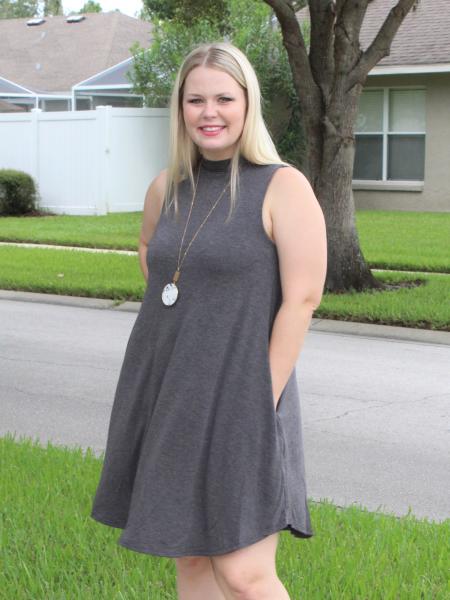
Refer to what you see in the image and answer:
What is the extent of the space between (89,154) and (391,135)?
20.9 ft

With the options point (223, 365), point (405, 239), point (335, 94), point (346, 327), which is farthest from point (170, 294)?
point (405, 239)

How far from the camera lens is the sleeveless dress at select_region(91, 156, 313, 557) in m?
2.99

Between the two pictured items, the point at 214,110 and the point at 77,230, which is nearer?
the point at 214,110

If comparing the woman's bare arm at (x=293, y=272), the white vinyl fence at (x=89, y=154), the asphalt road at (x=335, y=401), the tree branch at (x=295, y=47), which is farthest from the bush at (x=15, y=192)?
the woman's bare arm at (x=293, y=272)

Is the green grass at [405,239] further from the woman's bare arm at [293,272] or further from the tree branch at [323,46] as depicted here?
the woman's bare arm at [293,272]

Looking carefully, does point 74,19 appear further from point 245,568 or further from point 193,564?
point 245,568

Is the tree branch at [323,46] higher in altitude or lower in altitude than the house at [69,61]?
lower

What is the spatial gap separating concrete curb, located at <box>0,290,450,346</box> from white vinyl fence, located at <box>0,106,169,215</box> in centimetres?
1044

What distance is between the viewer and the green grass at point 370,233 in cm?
1492

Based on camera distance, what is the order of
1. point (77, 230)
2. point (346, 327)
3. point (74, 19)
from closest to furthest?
1. point (346, 327)
2. point (77, 230)
3. point (74, 19)

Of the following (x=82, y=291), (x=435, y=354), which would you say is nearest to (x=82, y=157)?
(x=82, y=291)

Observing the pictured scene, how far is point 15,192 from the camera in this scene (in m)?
22.6

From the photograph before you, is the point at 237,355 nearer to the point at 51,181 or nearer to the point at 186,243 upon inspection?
the point at 186,243


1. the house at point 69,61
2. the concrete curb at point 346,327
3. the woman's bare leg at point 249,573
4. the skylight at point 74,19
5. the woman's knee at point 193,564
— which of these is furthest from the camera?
the skylight at point 74,19
